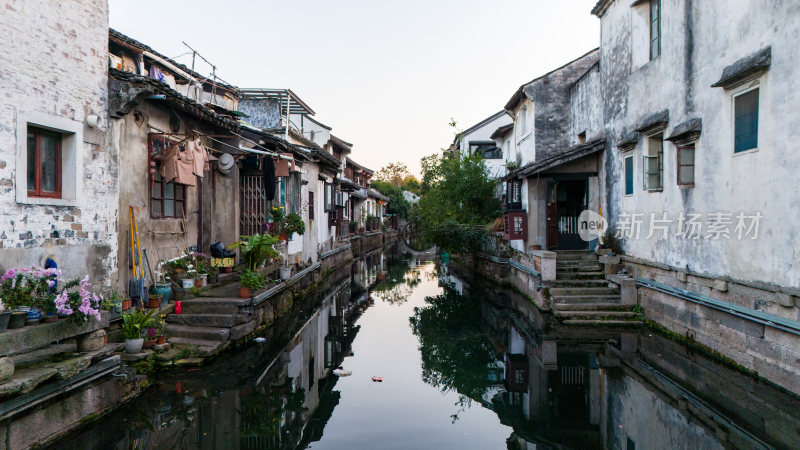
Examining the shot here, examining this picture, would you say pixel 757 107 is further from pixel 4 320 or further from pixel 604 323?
pixel 4 320

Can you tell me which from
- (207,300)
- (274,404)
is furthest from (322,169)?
(274,404)

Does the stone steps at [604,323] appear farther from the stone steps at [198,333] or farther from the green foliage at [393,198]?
the green foliage at [393,198]

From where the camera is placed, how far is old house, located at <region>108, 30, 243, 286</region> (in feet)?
26.2

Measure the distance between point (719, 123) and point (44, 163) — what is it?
10620mm

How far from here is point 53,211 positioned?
256 inches

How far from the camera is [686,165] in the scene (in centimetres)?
988

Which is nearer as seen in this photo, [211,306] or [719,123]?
[719,123]

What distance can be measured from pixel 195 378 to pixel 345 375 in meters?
2.38

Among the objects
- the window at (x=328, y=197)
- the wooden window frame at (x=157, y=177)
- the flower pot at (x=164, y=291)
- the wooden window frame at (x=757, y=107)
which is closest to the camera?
the wooden window frame at (x=757, y=107)

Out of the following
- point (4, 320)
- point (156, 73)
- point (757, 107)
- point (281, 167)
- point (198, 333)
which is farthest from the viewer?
point (156, 73)

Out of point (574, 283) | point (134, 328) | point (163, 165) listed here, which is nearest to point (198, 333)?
point (134, 328)

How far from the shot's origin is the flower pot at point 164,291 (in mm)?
8859

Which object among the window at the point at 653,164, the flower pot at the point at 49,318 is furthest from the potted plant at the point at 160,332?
the window at the point at 653,164

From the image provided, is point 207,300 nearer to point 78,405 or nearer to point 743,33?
point 78,405
